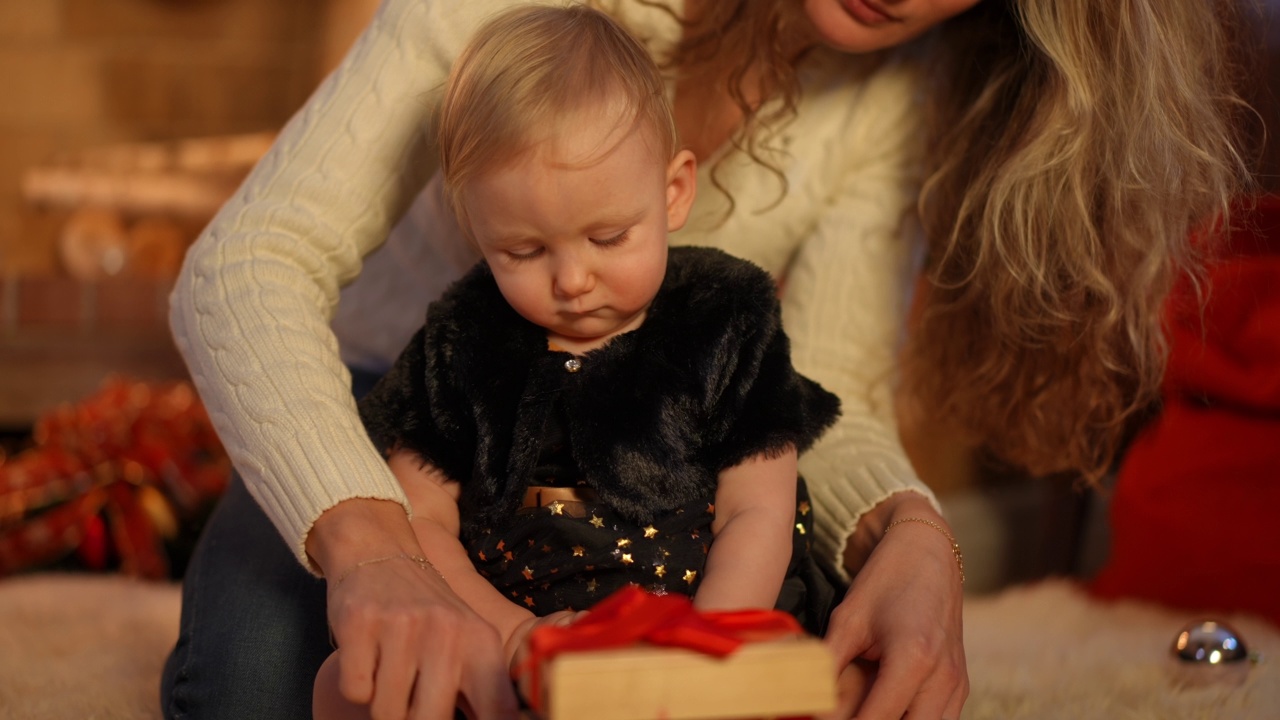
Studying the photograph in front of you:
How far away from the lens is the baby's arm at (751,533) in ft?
2.86

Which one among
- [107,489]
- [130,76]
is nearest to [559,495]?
[107,489]

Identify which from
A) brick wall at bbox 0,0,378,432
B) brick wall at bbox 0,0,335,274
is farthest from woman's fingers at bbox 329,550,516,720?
brick wall at bbox 0,0,335,274

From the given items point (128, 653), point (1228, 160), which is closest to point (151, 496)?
point (128, 653)

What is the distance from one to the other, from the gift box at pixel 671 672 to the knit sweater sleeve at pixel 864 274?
54 cm

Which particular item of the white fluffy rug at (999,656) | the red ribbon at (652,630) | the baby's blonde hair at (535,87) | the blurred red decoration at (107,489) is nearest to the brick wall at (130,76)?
the blurred red decoration at (107,489)

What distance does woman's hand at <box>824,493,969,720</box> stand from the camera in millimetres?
846

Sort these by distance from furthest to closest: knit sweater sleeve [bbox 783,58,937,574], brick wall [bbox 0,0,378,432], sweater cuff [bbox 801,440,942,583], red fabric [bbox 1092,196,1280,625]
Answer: brick wall [bbox 0,0,378,432] → red fabric [bbox 1092,196,1280,625] → knit sweater sleeve [bbox 783,58,937,574] → sweater cuff [bbox 801,440,942,583]

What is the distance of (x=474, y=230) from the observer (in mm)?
903

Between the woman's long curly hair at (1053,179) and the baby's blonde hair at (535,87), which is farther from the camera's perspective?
the woman's long curly hair at (1053,179)

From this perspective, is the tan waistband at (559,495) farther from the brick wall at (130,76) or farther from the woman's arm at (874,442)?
the brick wall at (130,76)

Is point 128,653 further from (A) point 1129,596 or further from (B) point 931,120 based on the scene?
(A) point 1129,596

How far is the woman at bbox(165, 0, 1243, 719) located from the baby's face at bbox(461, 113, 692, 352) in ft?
0.58

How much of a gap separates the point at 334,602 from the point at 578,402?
→ 0.23m

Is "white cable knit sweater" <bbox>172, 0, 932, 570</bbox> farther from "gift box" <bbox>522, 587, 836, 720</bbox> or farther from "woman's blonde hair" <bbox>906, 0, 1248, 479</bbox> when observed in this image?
"gift box" <bbox>522, 587, 836, 720</bbox>
